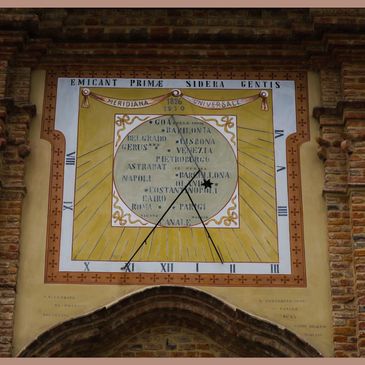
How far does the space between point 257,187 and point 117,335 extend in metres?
2.15

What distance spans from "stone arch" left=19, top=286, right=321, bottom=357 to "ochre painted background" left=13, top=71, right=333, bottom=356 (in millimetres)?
158

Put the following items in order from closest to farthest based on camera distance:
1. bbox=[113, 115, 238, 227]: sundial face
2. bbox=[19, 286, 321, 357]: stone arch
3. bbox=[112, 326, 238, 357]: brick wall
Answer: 1. bbox=[19, 286, 321, 357]: stone arch
2. bbox=[112, 326, 238, 357]: brick wall
3. bbox=[113, 115, 238, 227]: sundial face

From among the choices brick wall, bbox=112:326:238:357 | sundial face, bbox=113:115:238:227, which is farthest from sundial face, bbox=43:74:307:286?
brick wall, bbox=112:326:238:357

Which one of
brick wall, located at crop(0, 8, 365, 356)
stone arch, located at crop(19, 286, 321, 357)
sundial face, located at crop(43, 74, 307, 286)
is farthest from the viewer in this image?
brick wall, located at crop(0, 8, 365, 356)

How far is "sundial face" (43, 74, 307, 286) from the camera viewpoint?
1120cm

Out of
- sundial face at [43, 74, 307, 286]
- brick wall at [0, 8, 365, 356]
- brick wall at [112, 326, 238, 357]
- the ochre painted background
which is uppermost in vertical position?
brick wall at [0, 8, 365, 356]

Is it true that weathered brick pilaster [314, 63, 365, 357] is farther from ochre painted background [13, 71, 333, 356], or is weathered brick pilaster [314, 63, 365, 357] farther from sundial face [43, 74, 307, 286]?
sundial face [43, 74, 307, 286]

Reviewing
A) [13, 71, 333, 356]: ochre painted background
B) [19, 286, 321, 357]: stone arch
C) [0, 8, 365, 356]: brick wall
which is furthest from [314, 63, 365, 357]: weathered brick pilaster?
[19, 286, 321, 357]: stone arch

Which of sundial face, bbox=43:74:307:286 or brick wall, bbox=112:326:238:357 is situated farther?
sundial face, bbox=43:74:307:286

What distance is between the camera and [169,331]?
36.6 ft

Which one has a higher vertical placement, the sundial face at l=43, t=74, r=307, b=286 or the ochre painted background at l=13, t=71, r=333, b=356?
the sundial face at l=43, t=74, r=307, b=286

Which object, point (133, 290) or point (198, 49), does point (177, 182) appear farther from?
point (198, 49)

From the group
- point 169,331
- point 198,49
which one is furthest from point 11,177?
point 198,49

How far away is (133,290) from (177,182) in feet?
4.25
